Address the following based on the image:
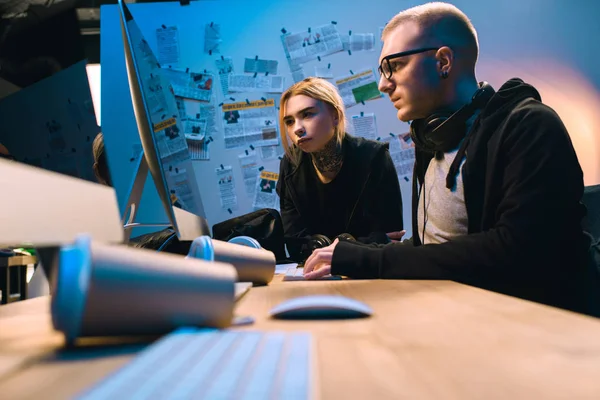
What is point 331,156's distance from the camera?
2303mm

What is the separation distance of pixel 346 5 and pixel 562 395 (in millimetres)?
3137

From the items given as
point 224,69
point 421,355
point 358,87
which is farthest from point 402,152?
point 421,355

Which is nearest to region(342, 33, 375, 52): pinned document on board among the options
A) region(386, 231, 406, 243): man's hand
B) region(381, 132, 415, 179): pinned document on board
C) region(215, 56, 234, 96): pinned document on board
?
region(381, 132, 415, 179): pinned document on board

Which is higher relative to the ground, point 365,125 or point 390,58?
point 365,125

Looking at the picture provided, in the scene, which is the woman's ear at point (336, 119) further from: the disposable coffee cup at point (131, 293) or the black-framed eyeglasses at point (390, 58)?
the disposable coffee cup at point (131, 293)

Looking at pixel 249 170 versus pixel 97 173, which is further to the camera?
pixel 249 170

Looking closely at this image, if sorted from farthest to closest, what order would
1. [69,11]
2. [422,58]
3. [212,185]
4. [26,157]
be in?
1. [212,185]
2. [422,58]
3. [69,11]
4. [26,157]

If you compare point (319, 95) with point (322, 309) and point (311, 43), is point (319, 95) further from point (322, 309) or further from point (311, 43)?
point (322, 309)

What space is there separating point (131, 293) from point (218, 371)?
13 cm

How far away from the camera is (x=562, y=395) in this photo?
0.84 ft

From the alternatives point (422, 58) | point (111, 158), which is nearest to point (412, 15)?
point (422, 58)

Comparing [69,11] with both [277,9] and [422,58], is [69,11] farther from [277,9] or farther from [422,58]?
[277,9]

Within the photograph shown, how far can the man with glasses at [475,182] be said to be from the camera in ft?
3.09

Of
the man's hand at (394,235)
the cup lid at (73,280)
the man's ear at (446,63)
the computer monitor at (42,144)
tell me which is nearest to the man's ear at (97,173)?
the computer monitor at (42,144)
